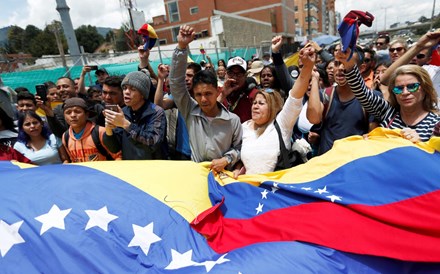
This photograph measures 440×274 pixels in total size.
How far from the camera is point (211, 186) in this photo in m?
2.46

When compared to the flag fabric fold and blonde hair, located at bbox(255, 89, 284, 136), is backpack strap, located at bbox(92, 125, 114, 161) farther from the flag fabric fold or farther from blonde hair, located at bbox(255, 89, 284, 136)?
blonde hair, located at bbox(255, 89, 284, 136)

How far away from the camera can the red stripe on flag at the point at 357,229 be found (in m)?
1.71

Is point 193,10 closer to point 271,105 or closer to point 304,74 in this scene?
point 271,105

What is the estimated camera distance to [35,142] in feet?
11.1

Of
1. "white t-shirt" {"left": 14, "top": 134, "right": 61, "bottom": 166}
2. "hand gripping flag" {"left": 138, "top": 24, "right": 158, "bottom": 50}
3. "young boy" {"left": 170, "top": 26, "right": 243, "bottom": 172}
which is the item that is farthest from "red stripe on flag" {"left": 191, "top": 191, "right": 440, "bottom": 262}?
"hand gripping flag" {"left": 138, "top": 24, "right": 158, "bottom": 50}

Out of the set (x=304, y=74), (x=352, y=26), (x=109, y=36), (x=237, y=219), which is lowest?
(x=237, y=219)

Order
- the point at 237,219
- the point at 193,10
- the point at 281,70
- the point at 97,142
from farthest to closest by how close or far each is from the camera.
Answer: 1. the point at 193,10
2. the point at 281,70
3. the point at 97,142
4. the point at 237,219

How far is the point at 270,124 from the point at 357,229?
48.3 inches

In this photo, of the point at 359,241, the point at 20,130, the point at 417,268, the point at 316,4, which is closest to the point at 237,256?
the point at 359,241

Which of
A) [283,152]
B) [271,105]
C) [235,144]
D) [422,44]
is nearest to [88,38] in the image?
[235,144]

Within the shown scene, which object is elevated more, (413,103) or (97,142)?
(413,103)

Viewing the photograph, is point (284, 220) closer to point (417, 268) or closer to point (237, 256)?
point (237, 256)

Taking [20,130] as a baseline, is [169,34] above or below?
above

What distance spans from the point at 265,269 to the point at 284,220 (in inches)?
18.8
